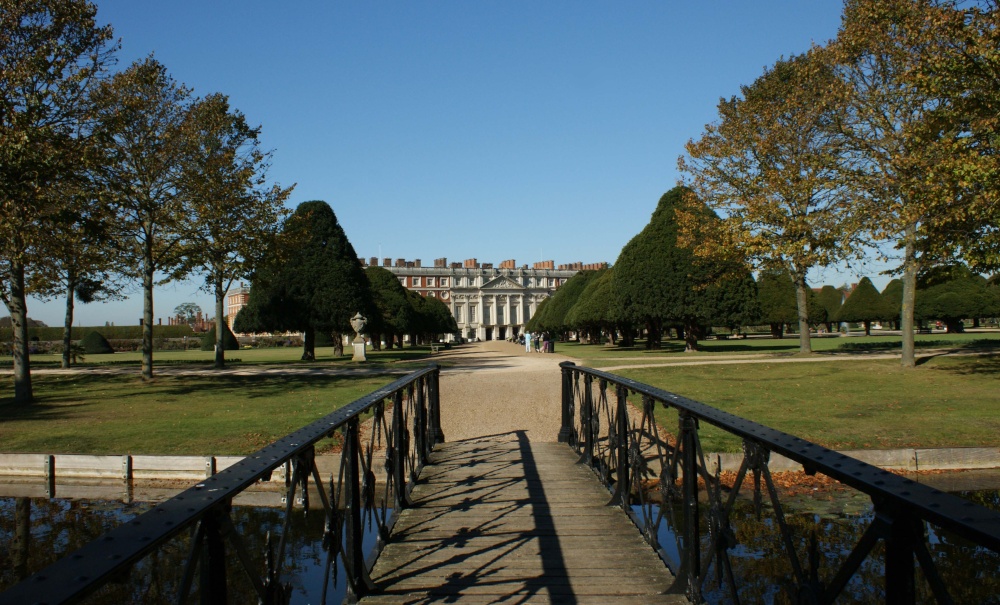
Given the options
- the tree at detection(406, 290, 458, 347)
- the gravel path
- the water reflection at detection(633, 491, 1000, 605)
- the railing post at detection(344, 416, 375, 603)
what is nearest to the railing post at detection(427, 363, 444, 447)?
the gravel path

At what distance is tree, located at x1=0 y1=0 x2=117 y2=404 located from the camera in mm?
14250

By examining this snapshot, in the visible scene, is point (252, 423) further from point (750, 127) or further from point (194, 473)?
point (750, 127)

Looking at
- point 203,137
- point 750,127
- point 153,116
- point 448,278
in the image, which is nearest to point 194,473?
point 153,116

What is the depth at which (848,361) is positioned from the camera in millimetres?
22984

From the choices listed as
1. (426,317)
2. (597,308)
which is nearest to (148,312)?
(597,308)

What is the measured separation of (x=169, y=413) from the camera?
46.9ft

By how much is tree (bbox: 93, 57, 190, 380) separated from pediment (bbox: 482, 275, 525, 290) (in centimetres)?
10277

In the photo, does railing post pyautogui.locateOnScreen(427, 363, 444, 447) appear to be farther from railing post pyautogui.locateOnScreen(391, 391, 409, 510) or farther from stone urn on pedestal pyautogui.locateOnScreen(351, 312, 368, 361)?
stone urn on pedestal pyautogui.locateOnScreen(351, 312, 368, 361)

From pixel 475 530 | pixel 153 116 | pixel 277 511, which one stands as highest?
pixel 153 116

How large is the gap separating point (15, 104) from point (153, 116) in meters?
6.90

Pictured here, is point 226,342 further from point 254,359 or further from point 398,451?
point 398,451

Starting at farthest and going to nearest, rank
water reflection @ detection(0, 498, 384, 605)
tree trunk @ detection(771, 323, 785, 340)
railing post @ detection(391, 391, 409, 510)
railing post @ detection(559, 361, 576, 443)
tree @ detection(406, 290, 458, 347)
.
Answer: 1. tree trunk @ detection(771, 323, 785, 340)
2. tree @ detection(406, 290, 458, 347)
3. railing post @ detection(559, 361, 576, 443)
4. railing post @ detection(391, 391, 409, 510)
5. water reflection @ detection(0, 498, 384, 605)

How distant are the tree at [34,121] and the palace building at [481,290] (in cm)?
10193

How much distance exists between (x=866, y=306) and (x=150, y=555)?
223 feet
